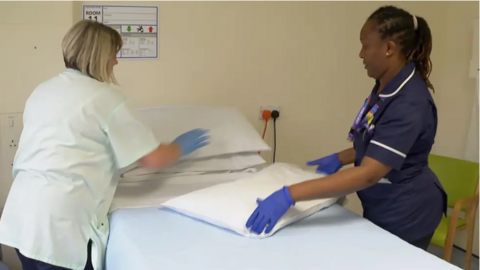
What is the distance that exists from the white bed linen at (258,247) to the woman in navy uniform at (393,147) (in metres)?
0.11

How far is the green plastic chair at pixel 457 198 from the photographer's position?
2420 millimetres

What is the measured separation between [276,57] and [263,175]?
102 cm

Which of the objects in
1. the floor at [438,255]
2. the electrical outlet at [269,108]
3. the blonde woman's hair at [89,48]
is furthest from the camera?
the electrical outlet at [269,108]

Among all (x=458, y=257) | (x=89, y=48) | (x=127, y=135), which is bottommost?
(x=458, y=257)

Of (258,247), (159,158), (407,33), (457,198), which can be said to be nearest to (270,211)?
(258,247)

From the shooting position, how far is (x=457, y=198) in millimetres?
2666

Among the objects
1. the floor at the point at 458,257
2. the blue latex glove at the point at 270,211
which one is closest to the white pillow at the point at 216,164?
the blue latex glove at the point at 270,211

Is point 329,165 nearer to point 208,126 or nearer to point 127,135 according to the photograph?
point 208,126

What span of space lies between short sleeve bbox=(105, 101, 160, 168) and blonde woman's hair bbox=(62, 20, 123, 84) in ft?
0.52

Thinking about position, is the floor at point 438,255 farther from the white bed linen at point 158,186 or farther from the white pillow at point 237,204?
the white pillow at point 237,204

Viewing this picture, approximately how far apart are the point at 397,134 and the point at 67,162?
1.02 metres

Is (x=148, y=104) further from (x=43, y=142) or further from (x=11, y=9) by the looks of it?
(x=43, y=142)

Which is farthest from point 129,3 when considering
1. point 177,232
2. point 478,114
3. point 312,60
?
point 478,114

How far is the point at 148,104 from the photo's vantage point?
2.47m
